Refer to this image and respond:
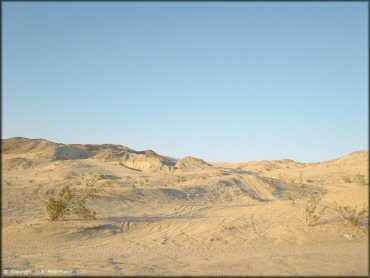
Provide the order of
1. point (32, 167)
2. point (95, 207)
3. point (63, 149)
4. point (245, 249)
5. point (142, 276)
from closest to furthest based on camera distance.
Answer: point (142, 276)
point (245, 249)
point (95, 207)
point (32, 167)
point (63, 149)

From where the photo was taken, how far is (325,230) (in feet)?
37.8

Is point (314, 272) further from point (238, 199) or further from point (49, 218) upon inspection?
point (238, 199)

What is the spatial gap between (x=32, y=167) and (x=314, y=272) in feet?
123

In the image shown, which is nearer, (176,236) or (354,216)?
(354,216)

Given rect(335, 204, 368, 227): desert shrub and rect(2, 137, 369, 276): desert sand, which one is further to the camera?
rect(335, 204, 368, 227): desert shrub

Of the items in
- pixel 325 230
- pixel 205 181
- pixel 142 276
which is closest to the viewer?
pixel 142 276

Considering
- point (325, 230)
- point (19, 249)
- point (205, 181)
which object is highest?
point (205, 181)

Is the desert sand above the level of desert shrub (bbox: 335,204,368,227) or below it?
below

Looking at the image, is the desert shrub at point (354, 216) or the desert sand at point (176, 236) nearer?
the desert sand at point (176, 236)

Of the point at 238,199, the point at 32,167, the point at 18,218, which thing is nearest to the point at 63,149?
the point at 32,167

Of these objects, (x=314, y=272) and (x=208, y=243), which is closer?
(x=314, y=272)

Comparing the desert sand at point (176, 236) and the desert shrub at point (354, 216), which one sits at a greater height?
the desert shrub at point (354, 216)

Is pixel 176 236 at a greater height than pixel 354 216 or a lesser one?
lesser

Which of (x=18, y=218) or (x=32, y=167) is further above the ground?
(x=32, y=167)
